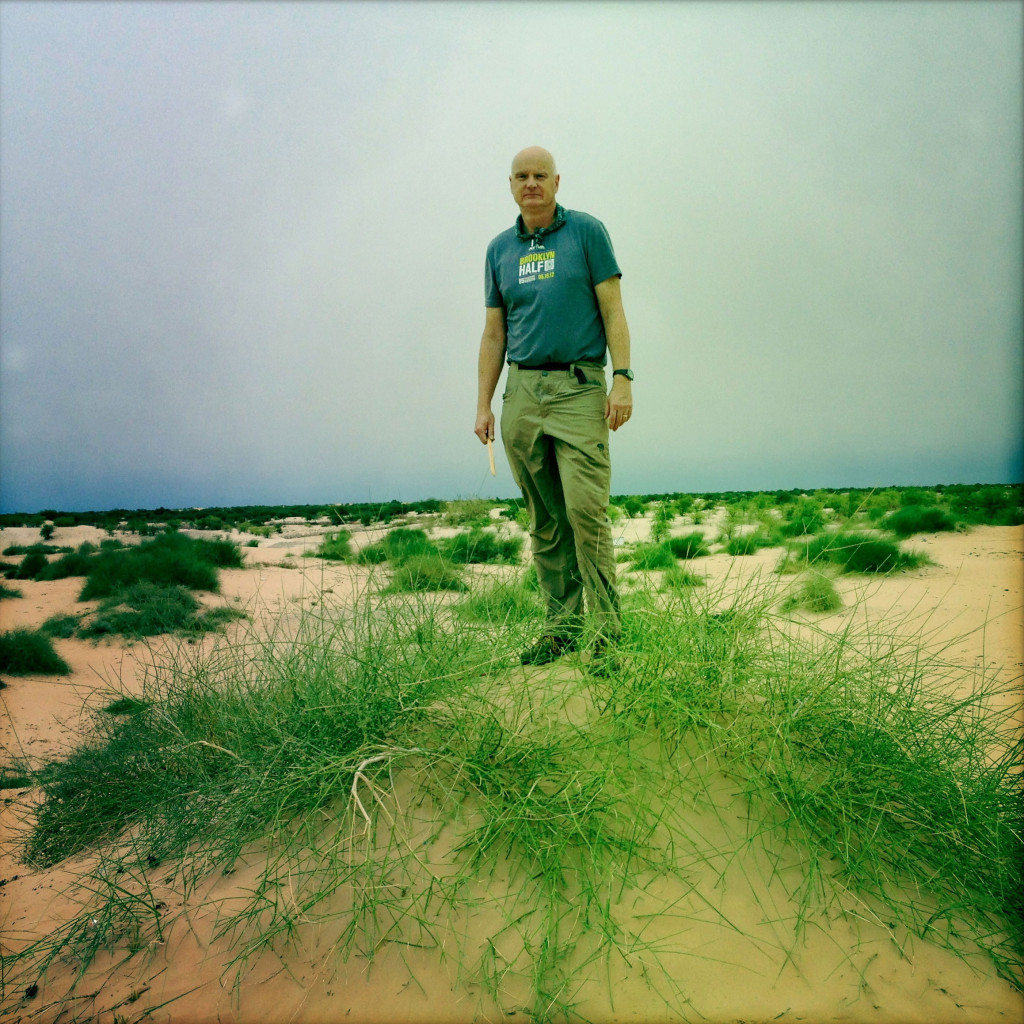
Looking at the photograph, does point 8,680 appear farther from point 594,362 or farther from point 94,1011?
point 594,362

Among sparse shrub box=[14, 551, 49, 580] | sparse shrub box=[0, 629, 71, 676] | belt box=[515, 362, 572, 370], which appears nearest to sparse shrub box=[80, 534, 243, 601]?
sparse shrub box=[14, 551, 49, 580]

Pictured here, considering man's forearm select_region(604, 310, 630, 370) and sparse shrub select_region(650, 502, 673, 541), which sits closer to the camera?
man's forearm select_region(604, 310, 630, 370)

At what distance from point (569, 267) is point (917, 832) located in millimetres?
2659

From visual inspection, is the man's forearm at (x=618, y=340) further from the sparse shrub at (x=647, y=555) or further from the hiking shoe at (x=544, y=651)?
the hiking shoe at (x=544, y=651)

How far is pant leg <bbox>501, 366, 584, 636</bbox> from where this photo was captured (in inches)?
124

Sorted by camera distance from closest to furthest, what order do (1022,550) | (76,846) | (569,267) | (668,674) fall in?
(668,674) < (76,846) < (569,267) < (1022,550)

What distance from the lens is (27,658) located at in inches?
219

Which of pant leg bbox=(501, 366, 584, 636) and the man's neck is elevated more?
the man's neck

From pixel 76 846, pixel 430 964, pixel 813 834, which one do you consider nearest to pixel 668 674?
pixel 813 834

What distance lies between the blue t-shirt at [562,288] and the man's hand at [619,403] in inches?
8.6

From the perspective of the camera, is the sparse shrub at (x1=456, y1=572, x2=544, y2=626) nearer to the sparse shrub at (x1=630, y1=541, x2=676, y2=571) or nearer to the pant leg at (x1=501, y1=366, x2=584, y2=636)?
the pant leg at (x1=501, y1=366, x2=584, y2=636)

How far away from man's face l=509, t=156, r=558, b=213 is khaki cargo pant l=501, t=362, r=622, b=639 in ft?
2.65

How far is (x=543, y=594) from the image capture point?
10.4ft

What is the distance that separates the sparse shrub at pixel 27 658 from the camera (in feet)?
18.1
